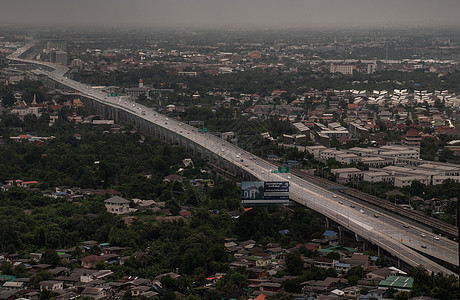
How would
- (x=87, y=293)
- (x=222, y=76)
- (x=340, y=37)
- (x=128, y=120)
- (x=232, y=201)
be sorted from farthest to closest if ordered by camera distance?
(x=340, y=37)
(x=222, y=76)
(x=128, y=120)
(x=232, y=201)
(x=87, y=293)

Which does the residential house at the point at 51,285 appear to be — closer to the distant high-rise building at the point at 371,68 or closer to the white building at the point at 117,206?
the white building at the point at 117,206

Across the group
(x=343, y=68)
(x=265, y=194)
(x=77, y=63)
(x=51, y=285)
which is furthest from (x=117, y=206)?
(x=343, y=68)

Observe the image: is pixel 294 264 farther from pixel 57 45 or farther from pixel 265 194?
pixel 57 45

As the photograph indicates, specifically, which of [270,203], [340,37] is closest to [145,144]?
[270,203]

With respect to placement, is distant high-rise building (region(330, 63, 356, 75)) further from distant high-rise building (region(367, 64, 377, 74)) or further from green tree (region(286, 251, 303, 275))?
green tree (region(286, 251, 303, 275))

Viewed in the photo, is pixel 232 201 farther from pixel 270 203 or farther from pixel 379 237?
pixel 379 237

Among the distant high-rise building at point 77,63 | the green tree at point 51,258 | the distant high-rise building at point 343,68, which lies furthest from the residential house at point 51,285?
the distant high-rise building at point 343,68
